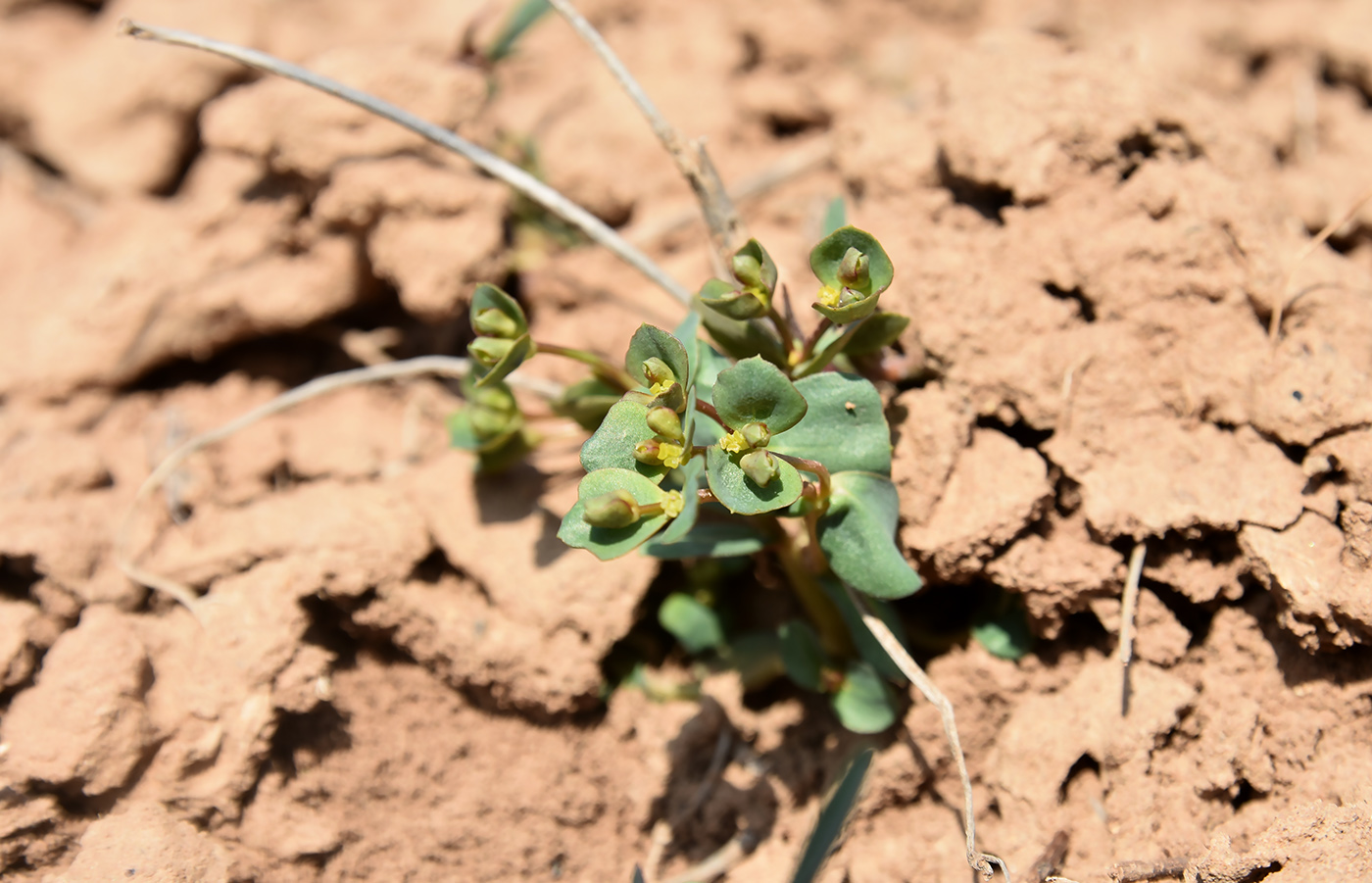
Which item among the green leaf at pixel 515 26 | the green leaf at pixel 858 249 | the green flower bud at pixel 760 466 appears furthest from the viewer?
the green leaf at pixel 515 26

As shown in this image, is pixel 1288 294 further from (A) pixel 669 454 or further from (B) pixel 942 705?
(A) pixel 669 454

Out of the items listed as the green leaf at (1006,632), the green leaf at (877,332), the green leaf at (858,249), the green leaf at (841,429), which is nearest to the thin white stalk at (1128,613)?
the green leaf at (1006,632)

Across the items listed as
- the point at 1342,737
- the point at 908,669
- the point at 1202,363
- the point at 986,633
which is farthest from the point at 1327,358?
the point at 908,669

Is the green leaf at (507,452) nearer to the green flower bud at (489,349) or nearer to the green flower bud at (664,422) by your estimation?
the green flower bud at (489,349)

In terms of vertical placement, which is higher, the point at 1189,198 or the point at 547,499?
the point at 1189,198

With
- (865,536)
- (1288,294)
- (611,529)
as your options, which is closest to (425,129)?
(611,529)

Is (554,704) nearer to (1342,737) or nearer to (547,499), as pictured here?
(547,499)
